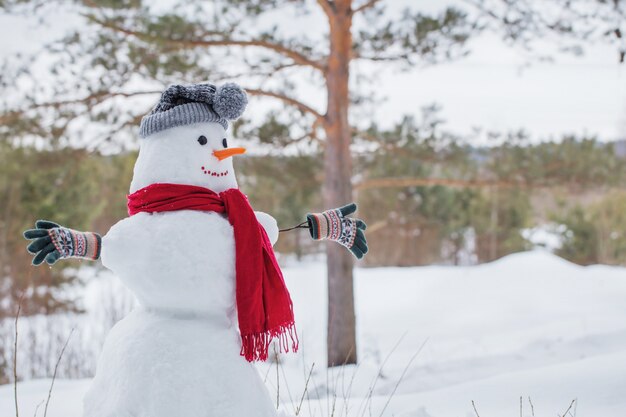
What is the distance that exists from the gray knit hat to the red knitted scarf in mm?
205

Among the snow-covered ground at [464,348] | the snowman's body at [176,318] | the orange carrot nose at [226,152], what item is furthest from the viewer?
the snow-covered ground at [464,348]

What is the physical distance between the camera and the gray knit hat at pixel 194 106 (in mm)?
1787

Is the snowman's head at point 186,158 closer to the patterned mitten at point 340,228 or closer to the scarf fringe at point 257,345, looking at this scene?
the patterned mitten at point 340,228

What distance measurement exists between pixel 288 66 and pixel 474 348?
11.6 feet

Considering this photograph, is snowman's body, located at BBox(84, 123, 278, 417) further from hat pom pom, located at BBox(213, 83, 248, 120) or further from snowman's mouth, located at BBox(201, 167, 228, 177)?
hat pom pom, located at BBox(213, 83, 248, 120)

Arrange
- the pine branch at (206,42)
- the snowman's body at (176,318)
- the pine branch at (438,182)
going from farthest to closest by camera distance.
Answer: the pine branch at (438,182) < the pine branch at (206,42) < the snowman's body at (176,318)

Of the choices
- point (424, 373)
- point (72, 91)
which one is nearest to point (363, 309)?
point (424, 373)

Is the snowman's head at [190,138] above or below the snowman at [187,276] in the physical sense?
above

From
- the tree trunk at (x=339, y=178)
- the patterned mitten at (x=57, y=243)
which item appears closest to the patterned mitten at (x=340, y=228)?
the patterned mitten at (x=57, y=243)

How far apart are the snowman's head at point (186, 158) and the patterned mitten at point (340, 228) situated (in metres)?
0.35

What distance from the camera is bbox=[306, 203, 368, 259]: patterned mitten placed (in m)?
1.98

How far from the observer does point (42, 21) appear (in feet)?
14.9

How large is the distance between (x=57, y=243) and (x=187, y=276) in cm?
42

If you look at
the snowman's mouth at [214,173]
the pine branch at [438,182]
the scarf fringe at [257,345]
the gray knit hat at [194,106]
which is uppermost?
the gray knit hat at [194,106]
